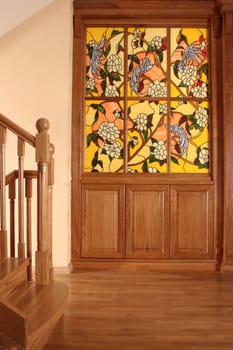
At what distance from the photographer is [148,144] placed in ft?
17.0

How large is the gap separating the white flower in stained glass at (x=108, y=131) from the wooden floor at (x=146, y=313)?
54.9 inches

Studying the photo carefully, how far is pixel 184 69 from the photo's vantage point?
5.19m

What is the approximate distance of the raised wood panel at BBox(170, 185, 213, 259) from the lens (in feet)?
16.7

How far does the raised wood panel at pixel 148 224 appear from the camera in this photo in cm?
511

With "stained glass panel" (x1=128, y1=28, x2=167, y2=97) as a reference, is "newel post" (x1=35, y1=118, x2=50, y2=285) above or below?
below

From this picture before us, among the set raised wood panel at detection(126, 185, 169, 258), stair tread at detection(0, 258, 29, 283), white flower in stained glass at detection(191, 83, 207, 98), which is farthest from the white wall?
stair tread at detection(0, 258, 29, 283)

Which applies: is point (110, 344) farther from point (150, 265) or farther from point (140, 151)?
point (140, 151)

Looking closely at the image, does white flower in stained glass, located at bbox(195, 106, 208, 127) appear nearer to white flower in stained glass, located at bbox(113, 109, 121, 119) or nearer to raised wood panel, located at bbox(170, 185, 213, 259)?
raised wood panel, located at bbox(170, 185, 213, 259)

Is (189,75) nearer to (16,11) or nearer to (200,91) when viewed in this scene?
(200,91)

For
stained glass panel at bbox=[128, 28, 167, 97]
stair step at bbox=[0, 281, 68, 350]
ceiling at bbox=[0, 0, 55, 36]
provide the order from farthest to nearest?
stained glass panel at bbox=[128, 28, 167, 97]
ceiling at bbox=[0, 0, 55, 36]
stair step at bbox=[0, 281, 68, 350]

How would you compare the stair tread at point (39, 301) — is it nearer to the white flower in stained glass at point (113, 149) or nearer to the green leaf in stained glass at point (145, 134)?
the white flower in stained glass at point (113, 149)

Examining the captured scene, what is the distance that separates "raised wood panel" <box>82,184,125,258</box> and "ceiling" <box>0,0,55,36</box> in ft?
5.72

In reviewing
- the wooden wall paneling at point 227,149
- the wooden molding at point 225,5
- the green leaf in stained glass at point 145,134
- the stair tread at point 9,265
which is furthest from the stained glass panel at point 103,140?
the stair tread at point 9,265

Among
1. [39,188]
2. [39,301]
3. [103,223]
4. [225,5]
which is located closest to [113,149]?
[103,223]
